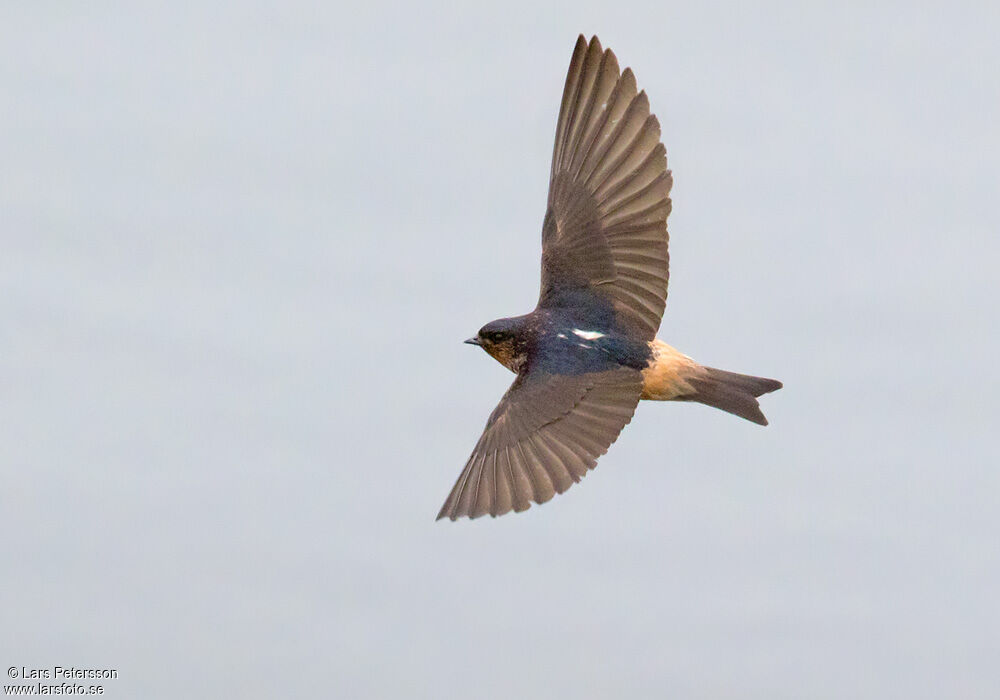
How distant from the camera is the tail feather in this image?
4715 millimetres

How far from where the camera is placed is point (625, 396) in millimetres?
4590

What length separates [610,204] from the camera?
192 inches

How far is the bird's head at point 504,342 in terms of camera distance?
4.89 meters

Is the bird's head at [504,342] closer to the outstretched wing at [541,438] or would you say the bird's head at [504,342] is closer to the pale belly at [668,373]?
the outstretched wing at [541,438]

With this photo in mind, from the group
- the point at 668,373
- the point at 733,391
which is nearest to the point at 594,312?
the point at 668,373

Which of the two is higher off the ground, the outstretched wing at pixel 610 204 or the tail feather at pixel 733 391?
the outstretched wing at pixel 610 204

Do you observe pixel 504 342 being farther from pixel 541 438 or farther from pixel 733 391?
pixel 733 391

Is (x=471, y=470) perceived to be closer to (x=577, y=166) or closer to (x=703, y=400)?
(x=703, y=400)

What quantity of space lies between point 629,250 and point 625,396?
0.48 meters

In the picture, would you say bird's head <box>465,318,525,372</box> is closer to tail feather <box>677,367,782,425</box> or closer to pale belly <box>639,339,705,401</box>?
pale belly <box>639,339,705,401</box>

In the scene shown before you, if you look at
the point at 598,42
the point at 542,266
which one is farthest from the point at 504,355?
the point at 598,42

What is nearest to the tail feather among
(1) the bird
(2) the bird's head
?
(1) the bird

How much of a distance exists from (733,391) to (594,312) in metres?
0.46

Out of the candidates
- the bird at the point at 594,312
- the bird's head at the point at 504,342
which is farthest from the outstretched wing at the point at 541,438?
the bird's head at the point at 504,342
